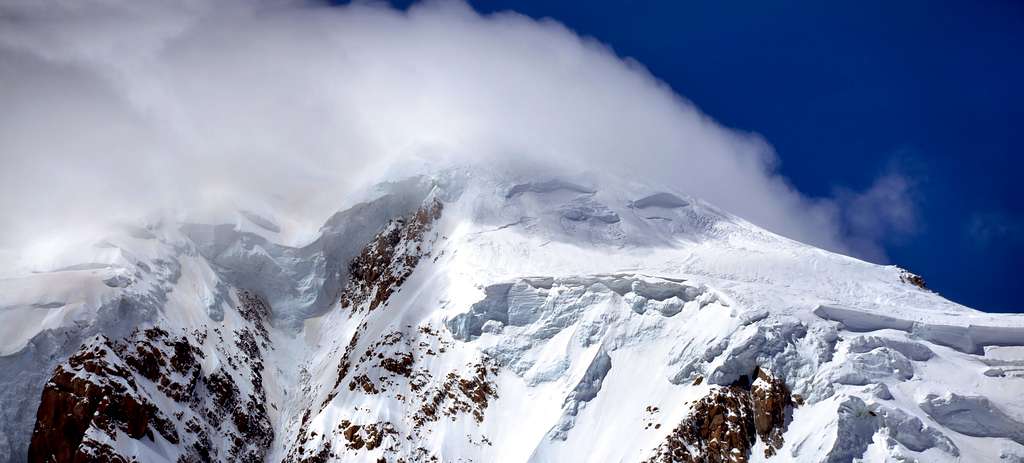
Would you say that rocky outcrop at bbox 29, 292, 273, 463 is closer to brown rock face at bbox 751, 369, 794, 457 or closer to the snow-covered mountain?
the snow-covered mountain

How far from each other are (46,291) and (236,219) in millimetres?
31082

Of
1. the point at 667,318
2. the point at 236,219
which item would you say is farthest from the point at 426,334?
the point at 236,219

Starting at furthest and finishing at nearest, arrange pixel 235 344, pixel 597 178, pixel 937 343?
pixel 597 178, pixel 235 344, pixel 937 343

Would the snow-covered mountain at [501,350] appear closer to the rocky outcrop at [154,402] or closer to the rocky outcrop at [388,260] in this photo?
the rocky outcrop at [154,402]

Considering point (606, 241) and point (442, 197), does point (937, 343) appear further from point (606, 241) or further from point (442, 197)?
point (442, 197)

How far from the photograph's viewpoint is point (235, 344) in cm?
9112

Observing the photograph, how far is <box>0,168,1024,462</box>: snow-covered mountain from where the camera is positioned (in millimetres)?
69250

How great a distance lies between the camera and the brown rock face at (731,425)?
6831 centimetres

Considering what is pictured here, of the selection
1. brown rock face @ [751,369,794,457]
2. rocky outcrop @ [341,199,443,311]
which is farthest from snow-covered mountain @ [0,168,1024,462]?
rocky outcrop @ [341,199,443,311]

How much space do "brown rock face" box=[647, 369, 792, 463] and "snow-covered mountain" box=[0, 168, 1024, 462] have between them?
20 cm

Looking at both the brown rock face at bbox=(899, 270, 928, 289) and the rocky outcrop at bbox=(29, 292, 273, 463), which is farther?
the brown rock face at bbox=(899, 270, 928, 289)

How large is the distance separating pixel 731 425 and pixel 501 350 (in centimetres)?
2651

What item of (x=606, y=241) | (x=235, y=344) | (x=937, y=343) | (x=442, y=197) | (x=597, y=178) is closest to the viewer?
(x=937, y=343)

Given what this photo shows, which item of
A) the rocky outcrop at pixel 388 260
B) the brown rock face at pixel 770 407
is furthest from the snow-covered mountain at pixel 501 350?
the rocky outcrop at pixel 388 260
